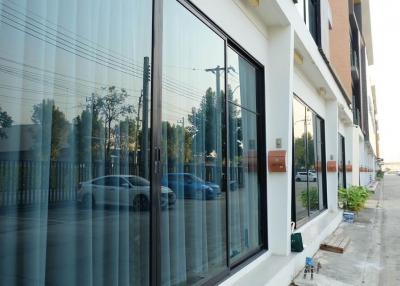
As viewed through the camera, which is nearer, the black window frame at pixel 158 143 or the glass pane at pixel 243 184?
the black window frame at pixel 158 143

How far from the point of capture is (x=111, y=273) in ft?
8.63

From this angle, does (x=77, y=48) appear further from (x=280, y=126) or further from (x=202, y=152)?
(x=280, y=126)

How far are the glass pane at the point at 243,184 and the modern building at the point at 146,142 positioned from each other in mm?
Result: 29

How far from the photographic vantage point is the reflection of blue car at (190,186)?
136 inches

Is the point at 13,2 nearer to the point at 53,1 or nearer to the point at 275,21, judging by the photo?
the point at 53,1

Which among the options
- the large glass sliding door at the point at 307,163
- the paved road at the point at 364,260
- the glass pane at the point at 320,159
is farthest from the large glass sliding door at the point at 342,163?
the paved road at the point at 364,260

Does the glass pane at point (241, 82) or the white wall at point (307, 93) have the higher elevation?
the white wall at point (307, 93)

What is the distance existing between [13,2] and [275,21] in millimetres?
4630

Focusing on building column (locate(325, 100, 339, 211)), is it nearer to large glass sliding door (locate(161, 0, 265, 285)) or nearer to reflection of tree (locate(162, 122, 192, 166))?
large glass sliding door (locate(161, 0, 265, 285))

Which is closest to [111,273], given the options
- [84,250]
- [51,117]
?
[84,250]

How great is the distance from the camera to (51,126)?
2.20 metres

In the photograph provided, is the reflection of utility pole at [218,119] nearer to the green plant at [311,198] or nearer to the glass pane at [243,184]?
the glass pane at [243,184]

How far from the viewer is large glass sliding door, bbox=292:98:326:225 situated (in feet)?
26.6

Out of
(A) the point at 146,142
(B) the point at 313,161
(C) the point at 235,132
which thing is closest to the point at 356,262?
(C) the point at 235,132
